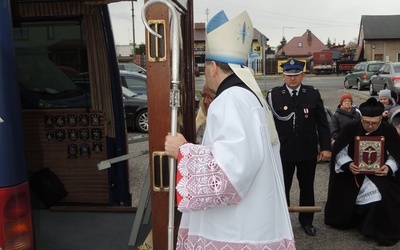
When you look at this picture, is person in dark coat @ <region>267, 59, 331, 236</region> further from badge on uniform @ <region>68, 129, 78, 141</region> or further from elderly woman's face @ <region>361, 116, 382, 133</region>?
badge on uniform @ <region>68, 129, 78, 141</region>

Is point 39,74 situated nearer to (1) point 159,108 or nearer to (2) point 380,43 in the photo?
(1) point 159,108

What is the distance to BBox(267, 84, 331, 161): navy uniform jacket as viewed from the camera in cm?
429

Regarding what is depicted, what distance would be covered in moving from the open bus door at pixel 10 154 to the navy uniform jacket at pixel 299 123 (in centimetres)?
305

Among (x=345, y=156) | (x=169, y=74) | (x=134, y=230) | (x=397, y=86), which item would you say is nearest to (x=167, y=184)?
(x=169, y=74)

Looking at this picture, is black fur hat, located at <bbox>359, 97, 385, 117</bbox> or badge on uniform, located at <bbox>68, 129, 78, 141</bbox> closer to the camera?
badge on uniform, located at <bbox>68, 129, 78, 141</bbox>

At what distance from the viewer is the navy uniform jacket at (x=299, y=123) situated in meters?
4.29

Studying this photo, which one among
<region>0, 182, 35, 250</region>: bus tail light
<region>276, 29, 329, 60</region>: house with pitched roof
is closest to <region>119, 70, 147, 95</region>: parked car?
<region>0, 182, 35, 250</region>: bus tail light

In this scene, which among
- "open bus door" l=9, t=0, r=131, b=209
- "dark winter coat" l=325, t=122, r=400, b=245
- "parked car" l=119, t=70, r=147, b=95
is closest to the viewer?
"open bus door" l=9, t=0, r=131, b=209

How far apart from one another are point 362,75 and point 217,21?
2250 cm

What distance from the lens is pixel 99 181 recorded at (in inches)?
153

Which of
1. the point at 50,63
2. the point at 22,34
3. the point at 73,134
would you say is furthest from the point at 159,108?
the point at 22,34

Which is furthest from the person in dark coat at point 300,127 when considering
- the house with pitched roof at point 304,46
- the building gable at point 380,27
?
the house with pitched roof at point 304,46

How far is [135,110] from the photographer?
10.3 meters

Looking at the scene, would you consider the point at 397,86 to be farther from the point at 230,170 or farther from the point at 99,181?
the point at 230,170
